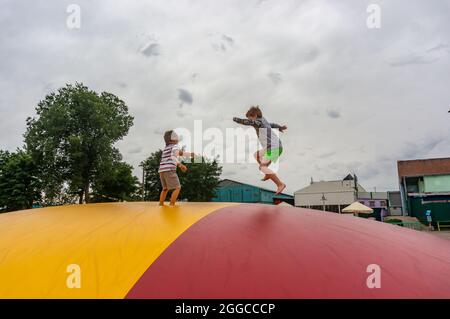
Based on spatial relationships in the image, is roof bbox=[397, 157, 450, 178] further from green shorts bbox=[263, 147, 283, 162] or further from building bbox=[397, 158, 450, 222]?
green shorts bbox=[263, 147, 283, 162]

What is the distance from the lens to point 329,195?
38.2 metres

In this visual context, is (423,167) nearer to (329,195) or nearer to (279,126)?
(329,195)

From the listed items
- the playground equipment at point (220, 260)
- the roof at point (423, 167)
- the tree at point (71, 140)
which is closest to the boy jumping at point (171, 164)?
the playground equipment at point (220, 260)

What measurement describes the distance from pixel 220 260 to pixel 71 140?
20882 mm

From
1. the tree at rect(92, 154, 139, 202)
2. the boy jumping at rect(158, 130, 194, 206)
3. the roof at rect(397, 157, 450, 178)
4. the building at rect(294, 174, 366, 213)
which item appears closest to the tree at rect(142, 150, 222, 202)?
the tree at rect(92, 154, 139, 202)

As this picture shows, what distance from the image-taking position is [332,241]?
2.88m

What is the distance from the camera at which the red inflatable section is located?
2.16 meters

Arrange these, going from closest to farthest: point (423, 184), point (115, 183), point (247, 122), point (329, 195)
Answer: point (247, 122), point (115, 183), point (423, 184), point (329, 195)

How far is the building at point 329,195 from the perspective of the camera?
121 ft

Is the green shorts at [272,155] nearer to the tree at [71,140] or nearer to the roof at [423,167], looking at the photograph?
the tree at [71,140]

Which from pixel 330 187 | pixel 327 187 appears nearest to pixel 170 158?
pixel 330 187

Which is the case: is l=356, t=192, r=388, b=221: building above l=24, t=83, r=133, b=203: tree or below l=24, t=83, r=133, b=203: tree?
below
